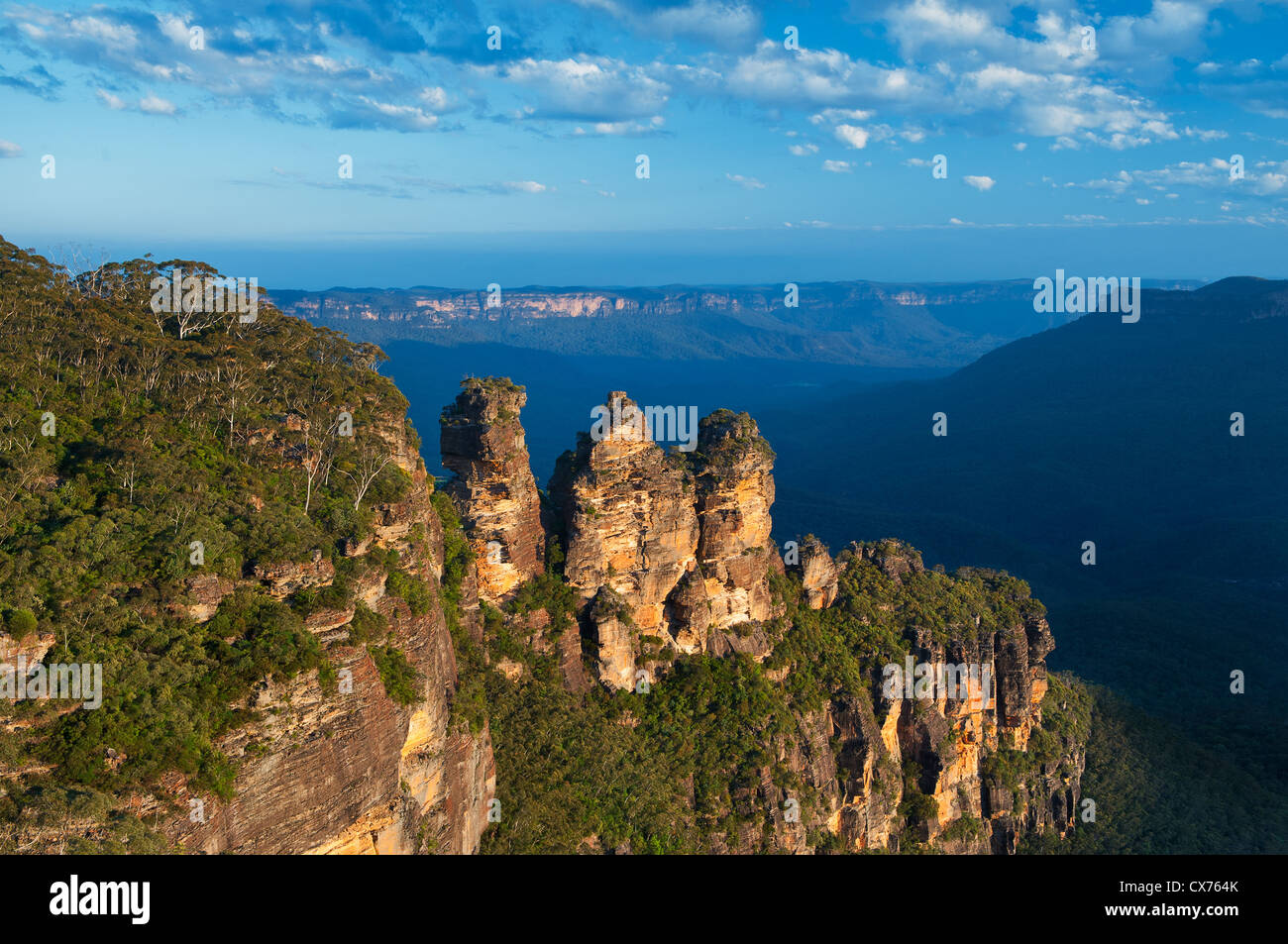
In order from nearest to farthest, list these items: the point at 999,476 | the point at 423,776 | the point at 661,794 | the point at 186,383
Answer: the point at 423,776 < the point at 186,383 < the point at 661,794 < the point at 999,476

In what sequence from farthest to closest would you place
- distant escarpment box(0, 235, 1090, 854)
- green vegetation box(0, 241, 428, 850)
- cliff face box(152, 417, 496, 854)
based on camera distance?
cliff face box(152, 417, 496, 854)
distant escarpment box(0, 235, 1090, 854)
green vegetation box(0, 241, 428, 850)

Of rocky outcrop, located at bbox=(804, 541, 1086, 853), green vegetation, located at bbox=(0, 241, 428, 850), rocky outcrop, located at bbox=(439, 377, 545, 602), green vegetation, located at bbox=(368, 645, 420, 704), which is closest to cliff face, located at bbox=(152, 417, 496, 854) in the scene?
green vegetation, located at bbox=(368, 645, 420, 704)

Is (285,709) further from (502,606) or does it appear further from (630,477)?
(630,477)

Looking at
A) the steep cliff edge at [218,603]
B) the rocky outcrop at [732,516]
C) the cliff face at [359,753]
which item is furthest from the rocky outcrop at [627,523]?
the cliff face at [359,753]

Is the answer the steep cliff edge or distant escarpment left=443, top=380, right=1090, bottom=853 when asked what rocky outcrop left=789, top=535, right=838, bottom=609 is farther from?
the steep cliff edge

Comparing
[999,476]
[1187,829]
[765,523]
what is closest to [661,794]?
[765,523]

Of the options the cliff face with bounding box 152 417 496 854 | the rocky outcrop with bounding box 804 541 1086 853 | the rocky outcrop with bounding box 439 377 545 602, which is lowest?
the rocky outcrop with bounding box 804 541 1086 853

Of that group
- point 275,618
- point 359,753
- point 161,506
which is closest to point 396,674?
point 359,753

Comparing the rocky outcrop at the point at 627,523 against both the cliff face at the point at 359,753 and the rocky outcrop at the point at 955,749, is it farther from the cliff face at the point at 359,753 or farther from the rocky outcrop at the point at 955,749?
the rocky outcrop at the point at 955,749
